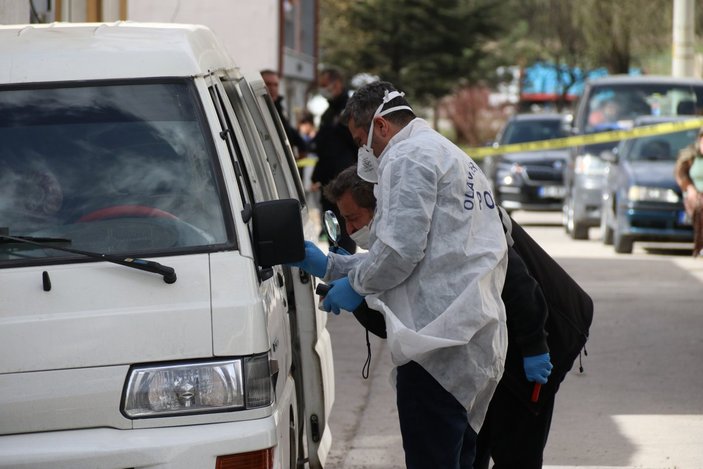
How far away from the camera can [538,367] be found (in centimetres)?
459

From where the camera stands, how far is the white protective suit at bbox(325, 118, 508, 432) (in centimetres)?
413

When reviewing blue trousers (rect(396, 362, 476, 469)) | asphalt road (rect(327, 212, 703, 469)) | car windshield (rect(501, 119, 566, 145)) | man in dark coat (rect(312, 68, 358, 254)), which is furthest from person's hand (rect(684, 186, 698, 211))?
blue trousers (rect(396, 362, 476, 469))

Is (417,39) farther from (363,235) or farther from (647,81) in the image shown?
(363,235)

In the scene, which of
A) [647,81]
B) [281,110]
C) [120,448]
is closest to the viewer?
[120,448]

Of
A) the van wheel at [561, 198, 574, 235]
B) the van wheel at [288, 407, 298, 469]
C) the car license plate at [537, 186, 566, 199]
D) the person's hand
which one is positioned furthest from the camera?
the car license plate at [537, 186, 566, 199]

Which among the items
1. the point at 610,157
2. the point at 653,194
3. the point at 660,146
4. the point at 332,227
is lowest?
the point at 653,194

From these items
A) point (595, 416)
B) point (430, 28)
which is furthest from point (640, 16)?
point (595, 416)

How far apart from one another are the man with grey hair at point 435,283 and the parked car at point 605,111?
15.1 metres

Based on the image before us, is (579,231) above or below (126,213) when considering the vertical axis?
below

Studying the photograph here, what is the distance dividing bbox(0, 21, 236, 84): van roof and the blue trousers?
126 centimetres

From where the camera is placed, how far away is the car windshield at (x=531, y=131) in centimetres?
2403

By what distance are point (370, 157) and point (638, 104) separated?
15.7 meters

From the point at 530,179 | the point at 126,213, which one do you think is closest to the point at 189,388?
the point at 126,213

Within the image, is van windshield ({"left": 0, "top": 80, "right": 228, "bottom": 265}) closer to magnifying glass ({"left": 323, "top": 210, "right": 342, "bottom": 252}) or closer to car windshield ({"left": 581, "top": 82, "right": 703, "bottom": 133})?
magnifying glass ({"left": 323, "top": 210, "right": 342, "bottom": 252})
